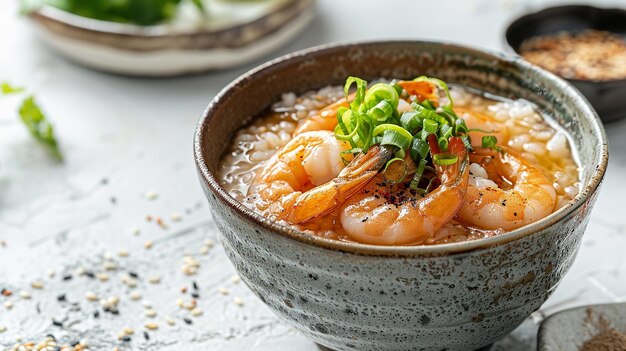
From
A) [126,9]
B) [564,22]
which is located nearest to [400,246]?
[564,22]

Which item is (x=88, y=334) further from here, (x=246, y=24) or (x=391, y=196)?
(x=246, y=24)

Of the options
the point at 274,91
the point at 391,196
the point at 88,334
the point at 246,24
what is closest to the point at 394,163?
the point at 391,196

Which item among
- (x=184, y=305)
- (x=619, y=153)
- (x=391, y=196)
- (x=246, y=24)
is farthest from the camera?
(x=246, y=24)

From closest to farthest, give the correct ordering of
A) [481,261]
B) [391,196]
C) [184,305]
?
[481,261], [391,196], [184,305]

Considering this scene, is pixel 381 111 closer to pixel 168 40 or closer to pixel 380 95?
pixel 380 95

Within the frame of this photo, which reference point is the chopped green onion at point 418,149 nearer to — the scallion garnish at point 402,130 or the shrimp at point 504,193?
the scallion garnish at point 402,130

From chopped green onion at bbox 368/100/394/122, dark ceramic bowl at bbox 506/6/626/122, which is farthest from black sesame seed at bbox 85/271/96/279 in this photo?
dark ceramic bowl at bbox 506/6/626/122
